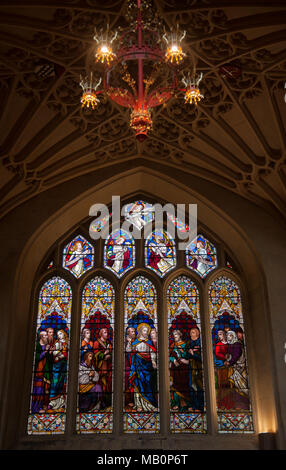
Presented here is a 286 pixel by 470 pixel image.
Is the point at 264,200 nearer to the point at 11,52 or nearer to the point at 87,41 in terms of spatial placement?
the point at 87,41

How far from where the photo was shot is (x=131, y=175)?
13148mm

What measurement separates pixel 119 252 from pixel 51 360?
9.96 ft

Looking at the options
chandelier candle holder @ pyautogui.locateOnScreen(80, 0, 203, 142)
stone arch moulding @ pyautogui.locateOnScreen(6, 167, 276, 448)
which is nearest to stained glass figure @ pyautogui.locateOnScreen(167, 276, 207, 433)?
stone arch moulding @ pyautogui.locateOnScreen(6, 167, 276, 448)

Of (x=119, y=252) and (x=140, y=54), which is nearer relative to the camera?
(x=140, y=54)

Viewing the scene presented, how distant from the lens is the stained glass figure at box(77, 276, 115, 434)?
1130cm

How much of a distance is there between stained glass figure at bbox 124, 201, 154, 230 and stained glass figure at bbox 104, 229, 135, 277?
0.40 metres

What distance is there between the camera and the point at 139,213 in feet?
45.2

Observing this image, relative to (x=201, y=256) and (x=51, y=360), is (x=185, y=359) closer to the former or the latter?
(x=201, y=256)

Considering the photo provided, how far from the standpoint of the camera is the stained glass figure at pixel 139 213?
536 inches

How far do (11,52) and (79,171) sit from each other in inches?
144

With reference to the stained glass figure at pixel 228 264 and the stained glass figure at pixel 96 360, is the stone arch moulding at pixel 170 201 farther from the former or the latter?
the stained glass figure at pixel 96 360

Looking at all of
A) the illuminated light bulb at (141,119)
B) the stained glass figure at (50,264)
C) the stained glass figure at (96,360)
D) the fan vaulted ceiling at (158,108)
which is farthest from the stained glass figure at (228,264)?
the illuminated light bulb at (141,119)

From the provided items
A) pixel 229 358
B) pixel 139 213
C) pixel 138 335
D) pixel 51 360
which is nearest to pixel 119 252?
pixel 139 213
